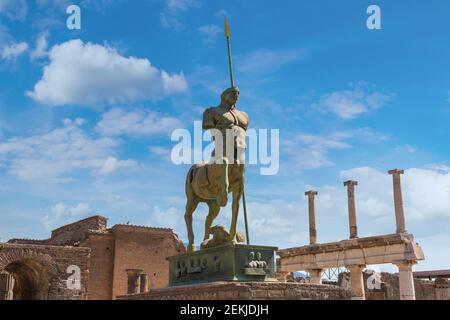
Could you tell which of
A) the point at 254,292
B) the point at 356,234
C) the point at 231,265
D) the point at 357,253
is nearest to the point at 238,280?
the point at 231,265

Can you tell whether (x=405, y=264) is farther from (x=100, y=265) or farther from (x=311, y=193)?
(x=100, y=265)

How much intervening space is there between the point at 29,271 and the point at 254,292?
22.5m

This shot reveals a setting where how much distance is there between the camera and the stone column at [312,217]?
28.3 m

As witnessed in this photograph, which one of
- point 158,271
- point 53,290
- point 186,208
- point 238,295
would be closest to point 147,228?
point 158,271

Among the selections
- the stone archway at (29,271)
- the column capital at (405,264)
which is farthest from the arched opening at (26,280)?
the column capital at (405,264)

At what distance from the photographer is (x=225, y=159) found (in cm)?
793

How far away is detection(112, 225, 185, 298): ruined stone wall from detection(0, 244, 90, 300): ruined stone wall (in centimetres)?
596

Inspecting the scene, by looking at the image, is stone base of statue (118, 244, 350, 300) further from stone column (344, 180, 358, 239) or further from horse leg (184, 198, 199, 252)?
stone column (344, 180, 358, 239)

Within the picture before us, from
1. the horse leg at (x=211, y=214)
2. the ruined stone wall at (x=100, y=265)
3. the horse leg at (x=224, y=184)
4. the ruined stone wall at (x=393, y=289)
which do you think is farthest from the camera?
the ruined stone wall at (x=393, y=289)

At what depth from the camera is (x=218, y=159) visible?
802 cm

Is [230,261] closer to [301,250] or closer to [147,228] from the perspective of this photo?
[301,250]

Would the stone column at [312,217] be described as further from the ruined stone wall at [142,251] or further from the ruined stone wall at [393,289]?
the ruined stone wall at [142,251]

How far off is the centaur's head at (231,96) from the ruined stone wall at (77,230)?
2483 centimetres

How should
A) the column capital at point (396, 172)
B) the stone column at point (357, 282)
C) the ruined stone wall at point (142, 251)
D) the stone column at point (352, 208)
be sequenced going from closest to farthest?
1. the stone column at point (357, 282)
2. the column capital at point (396, 172)
3. the stone column at point (352, 208)
4. the ruined stone wall at point (142, 251)
